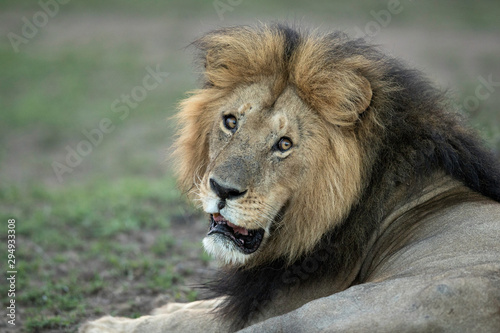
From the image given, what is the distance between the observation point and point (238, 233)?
3.57m

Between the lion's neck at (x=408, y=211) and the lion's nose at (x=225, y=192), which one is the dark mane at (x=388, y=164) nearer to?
the lion's neck at (x=408, y=211)

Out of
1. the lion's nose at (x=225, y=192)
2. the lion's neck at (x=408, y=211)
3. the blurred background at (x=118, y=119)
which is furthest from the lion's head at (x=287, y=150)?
the blurred background at (x=118, y=119)

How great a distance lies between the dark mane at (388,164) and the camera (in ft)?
11.6

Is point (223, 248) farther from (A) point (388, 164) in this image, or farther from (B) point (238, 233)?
(A) point (388, 164)

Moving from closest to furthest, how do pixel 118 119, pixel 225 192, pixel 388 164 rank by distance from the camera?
pixel 225 192
pixel 388 164
pixel 118 119

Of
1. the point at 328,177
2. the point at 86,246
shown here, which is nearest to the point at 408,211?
the point at 328,177

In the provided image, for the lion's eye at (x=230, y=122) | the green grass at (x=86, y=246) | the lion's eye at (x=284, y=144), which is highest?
the lion's eye at (x=230, y=122)

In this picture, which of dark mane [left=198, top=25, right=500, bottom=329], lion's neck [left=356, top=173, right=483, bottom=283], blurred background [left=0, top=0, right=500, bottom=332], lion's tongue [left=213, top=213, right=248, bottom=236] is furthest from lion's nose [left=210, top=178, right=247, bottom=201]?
blurred background [left=0, top=0, right=500, bottom=332]

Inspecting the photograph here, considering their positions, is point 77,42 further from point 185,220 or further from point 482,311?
point 482,311

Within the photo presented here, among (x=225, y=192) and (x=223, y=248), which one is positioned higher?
(x=225, y=192)

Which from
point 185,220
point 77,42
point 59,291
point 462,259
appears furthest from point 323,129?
point 77,42

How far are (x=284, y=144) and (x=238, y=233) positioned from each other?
60 centimetres

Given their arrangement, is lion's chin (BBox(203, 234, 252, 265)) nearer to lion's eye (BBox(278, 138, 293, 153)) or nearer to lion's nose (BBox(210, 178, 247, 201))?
lion's nose (BBox(210, 178, 247, 201))

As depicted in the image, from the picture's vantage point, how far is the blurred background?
5.29m
